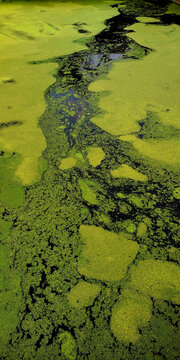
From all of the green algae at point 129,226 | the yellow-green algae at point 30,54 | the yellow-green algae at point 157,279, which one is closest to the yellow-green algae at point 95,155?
the yellow-green algae at point 30,54

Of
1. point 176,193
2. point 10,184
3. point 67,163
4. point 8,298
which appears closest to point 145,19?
point 67,163

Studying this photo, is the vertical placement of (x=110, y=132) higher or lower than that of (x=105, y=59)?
lower

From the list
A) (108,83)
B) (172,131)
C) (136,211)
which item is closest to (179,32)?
(108,83)

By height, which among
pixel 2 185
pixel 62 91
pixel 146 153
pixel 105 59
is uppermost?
pixel 105 59

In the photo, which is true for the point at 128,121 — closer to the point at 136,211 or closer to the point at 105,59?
the point at 136,211

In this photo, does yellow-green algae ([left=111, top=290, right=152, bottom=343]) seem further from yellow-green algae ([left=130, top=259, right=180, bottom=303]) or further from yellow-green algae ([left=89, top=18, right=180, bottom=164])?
yellow-green algae ([left=89, top=18, right=180, bottom=164])

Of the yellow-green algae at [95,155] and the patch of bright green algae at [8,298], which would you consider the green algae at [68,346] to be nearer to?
the patch of bright green algae at [8,298]
